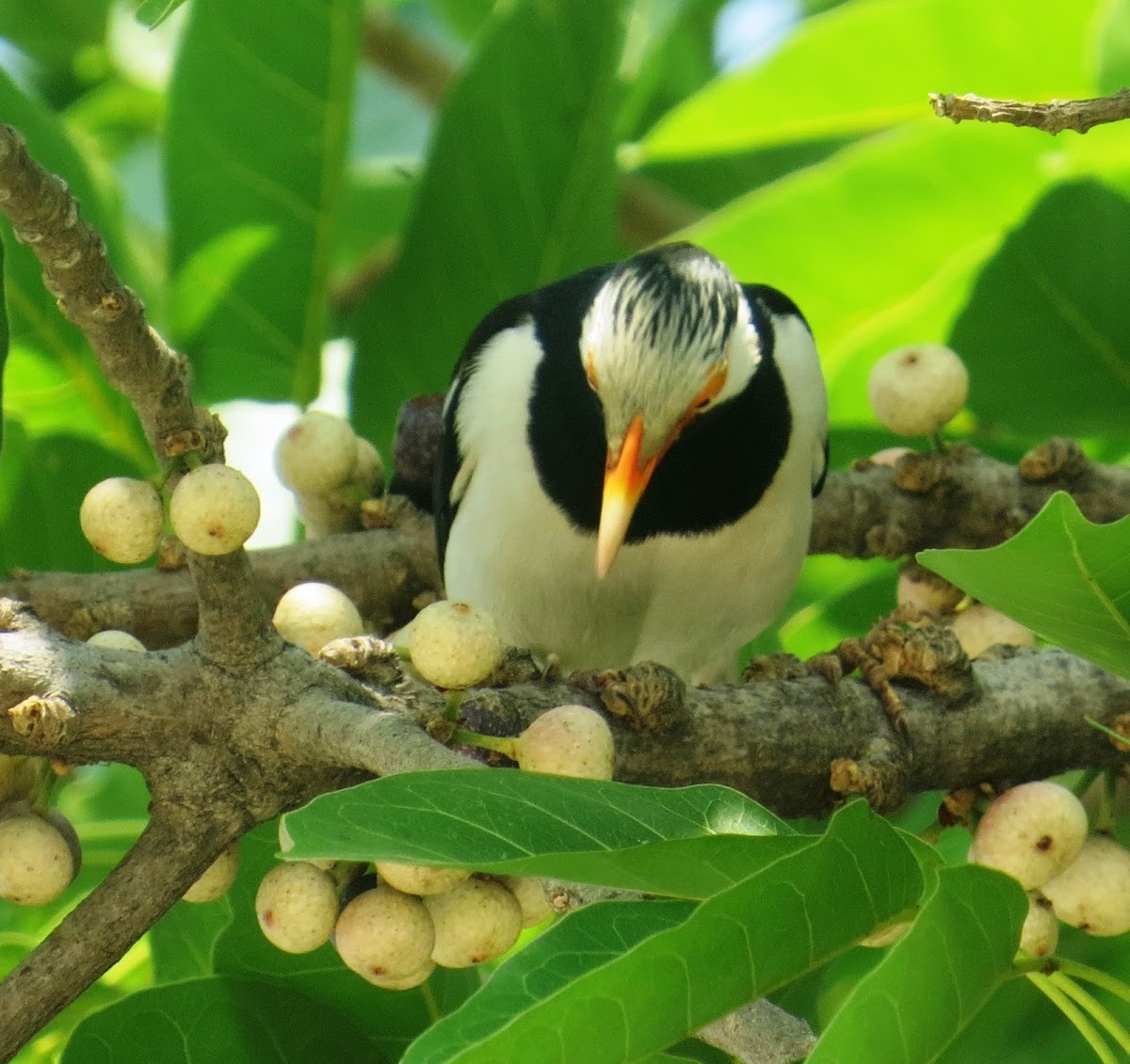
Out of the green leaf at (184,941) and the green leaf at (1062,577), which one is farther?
the green leaf at (184,941)

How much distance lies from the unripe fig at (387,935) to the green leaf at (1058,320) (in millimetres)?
1687

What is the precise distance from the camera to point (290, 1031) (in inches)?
76.8

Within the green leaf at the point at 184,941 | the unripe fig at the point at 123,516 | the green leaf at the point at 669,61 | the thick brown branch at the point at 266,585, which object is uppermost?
the unripe fig at the point at 123,516

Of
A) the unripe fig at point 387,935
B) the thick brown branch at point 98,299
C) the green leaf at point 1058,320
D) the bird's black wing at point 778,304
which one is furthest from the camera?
the bird's black wing at point 778,304

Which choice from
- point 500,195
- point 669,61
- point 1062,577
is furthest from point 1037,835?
point 669,61

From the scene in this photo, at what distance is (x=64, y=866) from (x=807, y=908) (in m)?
0.80

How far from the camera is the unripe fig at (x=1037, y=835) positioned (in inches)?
70.7

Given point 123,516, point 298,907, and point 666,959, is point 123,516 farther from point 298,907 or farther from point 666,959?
point 666,959

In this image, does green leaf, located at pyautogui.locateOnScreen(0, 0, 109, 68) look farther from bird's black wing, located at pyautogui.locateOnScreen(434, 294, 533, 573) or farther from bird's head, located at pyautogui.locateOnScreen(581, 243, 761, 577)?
bird's head, located at pyautogui.locateOnScreen(581, 243, 761, 577)

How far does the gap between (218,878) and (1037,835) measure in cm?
89

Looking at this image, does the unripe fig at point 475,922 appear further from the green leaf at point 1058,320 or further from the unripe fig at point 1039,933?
the green leaf at point 1058,320

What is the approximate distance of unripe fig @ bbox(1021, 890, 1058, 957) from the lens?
175cm

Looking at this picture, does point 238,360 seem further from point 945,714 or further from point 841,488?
point 945,714

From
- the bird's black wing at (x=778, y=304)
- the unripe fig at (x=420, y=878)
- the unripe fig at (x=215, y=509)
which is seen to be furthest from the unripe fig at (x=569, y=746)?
the bird's black wing at (x=778, y=304)
